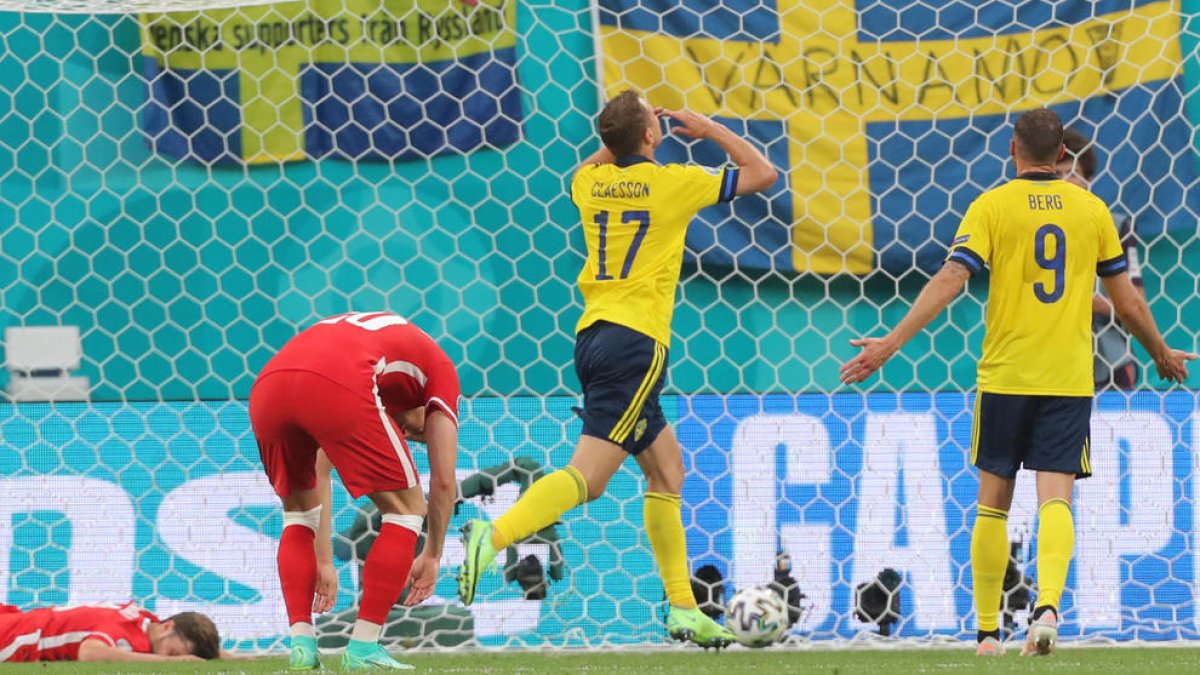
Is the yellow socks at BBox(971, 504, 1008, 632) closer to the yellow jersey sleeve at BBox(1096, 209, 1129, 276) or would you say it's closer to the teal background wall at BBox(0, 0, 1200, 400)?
the yellow jersey sleeve at BBox(1096, 209, 1129, 276)

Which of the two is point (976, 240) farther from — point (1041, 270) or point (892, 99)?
point (892, 99)

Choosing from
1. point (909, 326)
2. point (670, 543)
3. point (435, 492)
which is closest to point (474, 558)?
point (435, 492)

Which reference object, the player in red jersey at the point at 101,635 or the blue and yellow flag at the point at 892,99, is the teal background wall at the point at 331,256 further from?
the player in red jersey at the point at 101,635

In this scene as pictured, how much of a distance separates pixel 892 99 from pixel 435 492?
3.30m

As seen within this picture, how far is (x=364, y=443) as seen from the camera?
3.43 m

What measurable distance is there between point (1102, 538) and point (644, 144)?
1.99m

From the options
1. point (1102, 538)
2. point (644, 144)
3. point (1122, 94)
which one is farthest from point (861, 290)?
point (644, 144)

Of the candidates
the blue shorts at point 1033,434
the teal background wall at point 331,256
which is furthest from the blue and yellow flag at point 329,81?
the blue shorts at point 1033,434

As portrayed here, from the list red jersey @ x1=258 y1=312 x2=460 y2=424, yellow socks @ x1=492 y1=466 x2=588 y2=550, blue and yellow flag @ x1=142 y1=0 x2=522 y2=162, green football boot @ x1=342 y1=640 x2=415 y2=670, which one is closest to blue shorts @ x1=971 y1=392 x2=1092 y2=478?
yellow socks @ x1=492 y1=466 x2=588 y2=550

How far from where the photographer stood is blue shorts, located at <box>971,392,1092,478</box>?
152 inches

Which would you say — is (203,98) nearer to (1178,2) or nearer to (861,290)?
(861,290)

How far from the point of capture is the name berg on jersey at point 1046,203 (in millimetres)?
3896

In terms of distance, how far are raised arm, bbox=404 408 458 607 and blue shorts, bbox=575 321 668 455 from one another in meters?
0.53

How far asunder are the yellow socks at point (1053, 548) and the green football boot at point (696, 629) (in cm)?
83
